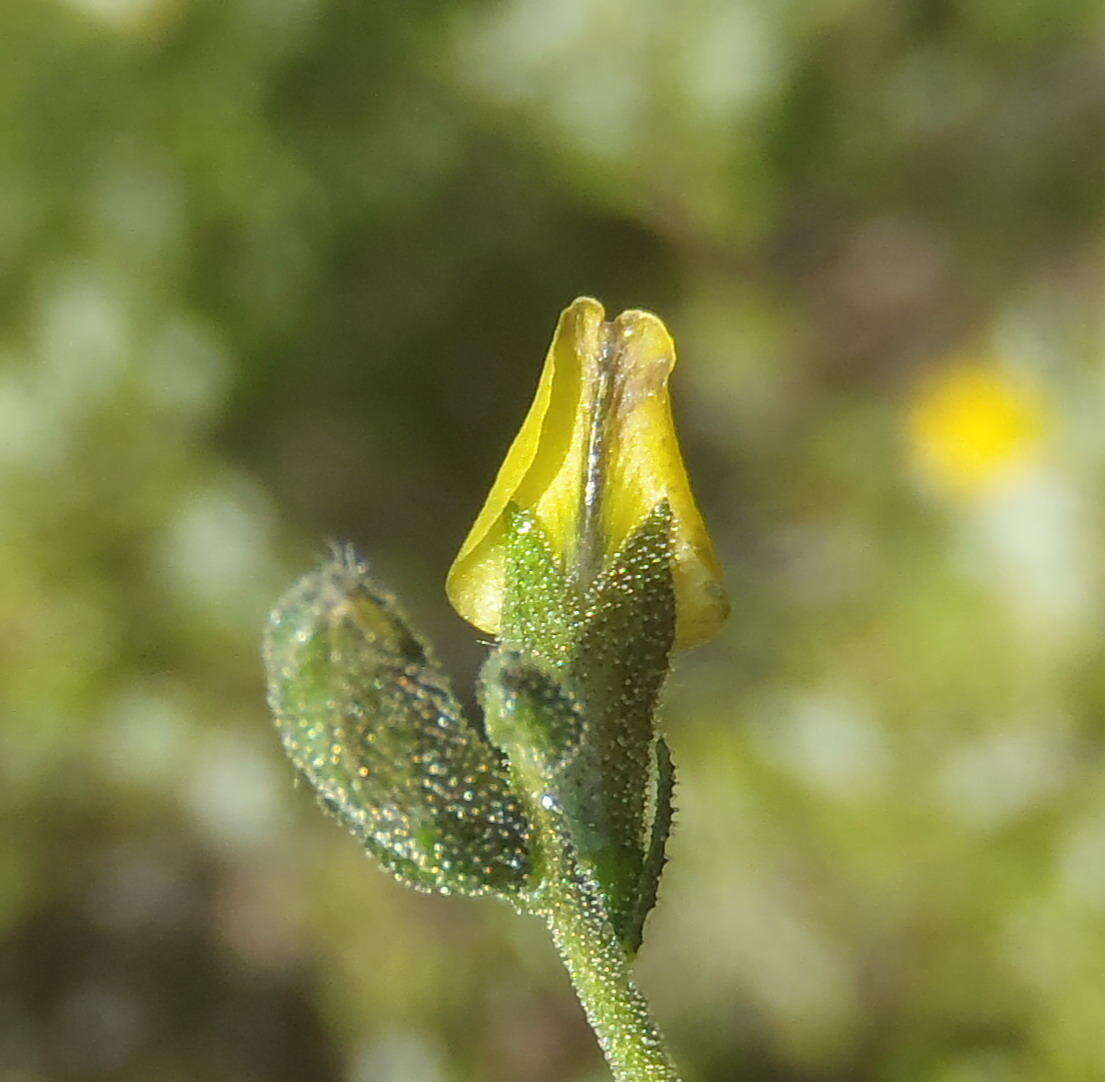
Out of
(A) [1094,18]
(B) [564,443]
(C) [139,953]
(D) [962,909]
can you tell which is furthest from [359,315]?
(B) [564,443]

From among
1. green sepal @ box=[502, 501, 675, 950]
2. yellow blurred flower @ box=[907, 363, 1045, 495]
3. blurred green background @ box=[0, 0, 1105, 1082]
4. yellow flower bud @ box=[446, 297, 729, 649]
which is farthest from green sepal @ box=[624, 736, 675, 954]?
yellow blurred flower @ box=[907, 363, 1045, 495]

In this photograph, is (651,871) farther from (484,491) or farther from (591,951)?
(484,491)

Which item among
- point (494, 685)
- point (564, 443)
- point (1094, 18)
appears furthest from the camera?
point (1094, 18)

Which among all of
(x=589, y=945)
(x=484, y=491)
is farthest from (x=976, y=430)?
(x=589, y=945)

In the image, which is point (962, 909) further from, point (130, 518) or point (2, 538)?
point (2, 538)

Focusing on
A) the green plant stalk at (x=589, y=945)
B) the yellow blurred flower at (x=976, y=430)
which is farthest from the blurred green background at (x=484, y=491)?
the green plant stalk at (x=589, y=945)

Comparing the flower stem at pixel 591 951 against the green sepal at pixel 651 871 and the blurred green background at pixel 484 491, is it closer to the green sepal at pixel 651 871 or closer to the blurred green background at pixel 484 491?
the green sepal at pixel 651 871

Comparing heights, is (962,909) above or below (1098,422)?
below
